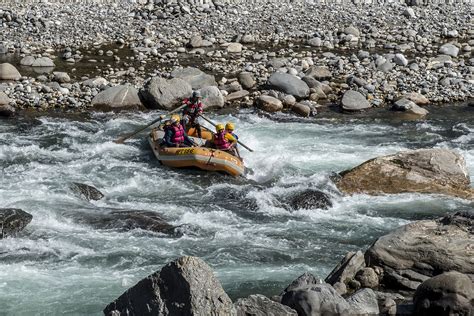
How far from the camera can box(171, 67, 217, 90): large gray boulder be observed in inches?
859

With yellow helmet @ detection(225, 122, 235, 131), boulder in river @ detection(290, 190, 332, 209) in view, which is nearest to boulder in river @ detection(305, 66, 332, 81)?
yellow helmet @ detection(225, 122, 235, 131)

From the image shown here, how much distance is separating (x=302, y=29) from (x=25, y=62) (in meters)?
10.6

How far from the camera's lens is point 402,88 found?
2245 centimetres

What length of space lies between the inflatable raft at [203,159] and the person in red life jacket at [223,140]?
1.34 ft

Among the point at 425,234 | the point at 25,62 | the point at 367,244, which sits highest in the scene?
the point at 425,234

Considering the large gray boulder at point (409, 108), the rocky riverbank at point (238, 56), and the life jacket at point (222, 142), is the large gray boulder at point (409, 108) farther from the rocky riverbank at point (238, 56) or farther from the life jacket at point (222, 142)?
the life jacket at point (222, 142)

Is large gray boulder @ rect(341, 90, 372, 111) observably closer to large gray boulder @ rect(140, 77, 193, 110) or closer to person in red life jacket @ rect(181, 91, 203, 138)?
large gray boulder @ rect(140, 77, 193, 110)

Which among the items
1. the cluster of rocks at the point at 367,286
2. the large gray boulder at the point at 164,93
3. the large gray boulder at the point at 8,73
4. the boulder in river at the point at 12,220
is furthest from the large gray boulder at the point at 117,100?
the cluster of rocks at the point at 367,286

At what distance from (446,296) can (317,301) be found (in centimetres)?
148

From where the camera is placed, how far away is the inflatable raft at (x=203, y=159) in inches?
615

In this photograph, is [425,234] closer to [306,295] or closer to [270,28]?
[306,295]

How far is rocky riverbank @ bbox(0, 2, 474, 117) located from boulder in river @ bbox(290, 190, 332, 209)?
6555 millimetres

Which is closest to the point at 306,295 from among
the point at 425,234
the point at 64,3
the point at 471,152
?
the point at 425,234

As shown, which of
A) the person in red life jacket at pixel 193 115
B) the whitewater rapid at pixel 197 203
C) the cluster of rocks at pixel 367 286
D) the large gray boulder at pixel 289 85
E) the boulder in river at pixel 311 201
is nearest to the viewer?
the cluster of rocks at pixel 367 286
